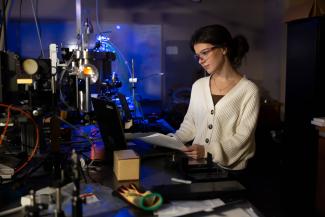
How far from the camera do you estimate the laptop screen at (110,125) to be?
1437 millimetres

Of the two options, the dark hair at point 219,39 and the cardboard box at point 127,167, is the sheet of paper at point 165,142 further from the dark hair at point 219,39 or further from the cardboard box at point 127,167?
the dark hair at point 219,39

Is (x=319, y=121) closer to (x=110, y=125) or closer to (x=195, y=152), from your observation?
(x=195, y=152)

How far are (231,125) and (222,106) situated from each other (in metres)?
0.11

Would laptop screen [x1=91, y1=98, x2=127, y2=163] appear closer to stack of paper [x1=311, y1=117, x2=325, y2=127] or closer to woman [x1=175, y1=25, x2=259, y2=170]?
woman [x1=175, y1=25, x2=259, y2=170]

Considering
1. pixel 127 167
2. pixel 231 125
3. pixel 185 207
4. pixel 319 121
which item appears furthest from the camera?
pixel 319 121

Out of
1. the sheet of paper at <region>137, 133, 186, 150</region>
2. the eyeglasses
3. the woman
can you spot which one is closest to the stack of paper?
the woman

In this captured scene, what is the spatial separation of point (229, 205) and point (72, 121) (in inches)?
46.1

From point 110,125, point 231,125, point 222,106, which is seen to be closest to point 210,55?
point 222,106

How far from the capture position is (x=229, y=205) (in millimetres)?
1055

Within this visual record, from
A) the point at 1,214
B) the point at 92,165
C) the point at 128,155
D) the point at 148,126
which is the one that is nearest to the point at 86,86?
the point at 92,165

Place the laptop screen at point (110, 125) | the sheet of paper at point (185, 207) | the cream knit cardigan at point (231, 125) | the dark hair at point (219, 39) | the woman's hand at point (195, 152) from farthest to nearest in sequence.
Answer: the dark hair at point (219, 39)
the cream knit cardigan at point (231, 125)
the woman's hand at point (195, 152)
the laptop screen at point (110, 125)
the sheet of paper at point (185, 207)

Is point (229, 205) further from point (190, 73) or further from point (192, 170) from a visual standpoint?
→ point (190, 73)

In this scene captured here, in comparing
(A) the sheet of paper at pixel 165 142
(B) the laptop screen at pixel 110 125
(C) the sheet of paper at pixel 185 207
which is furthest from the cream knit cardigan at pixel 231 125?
(C) the sheet of paper at pixel 185 207

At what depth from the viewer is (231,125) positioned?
1794 millimetres
